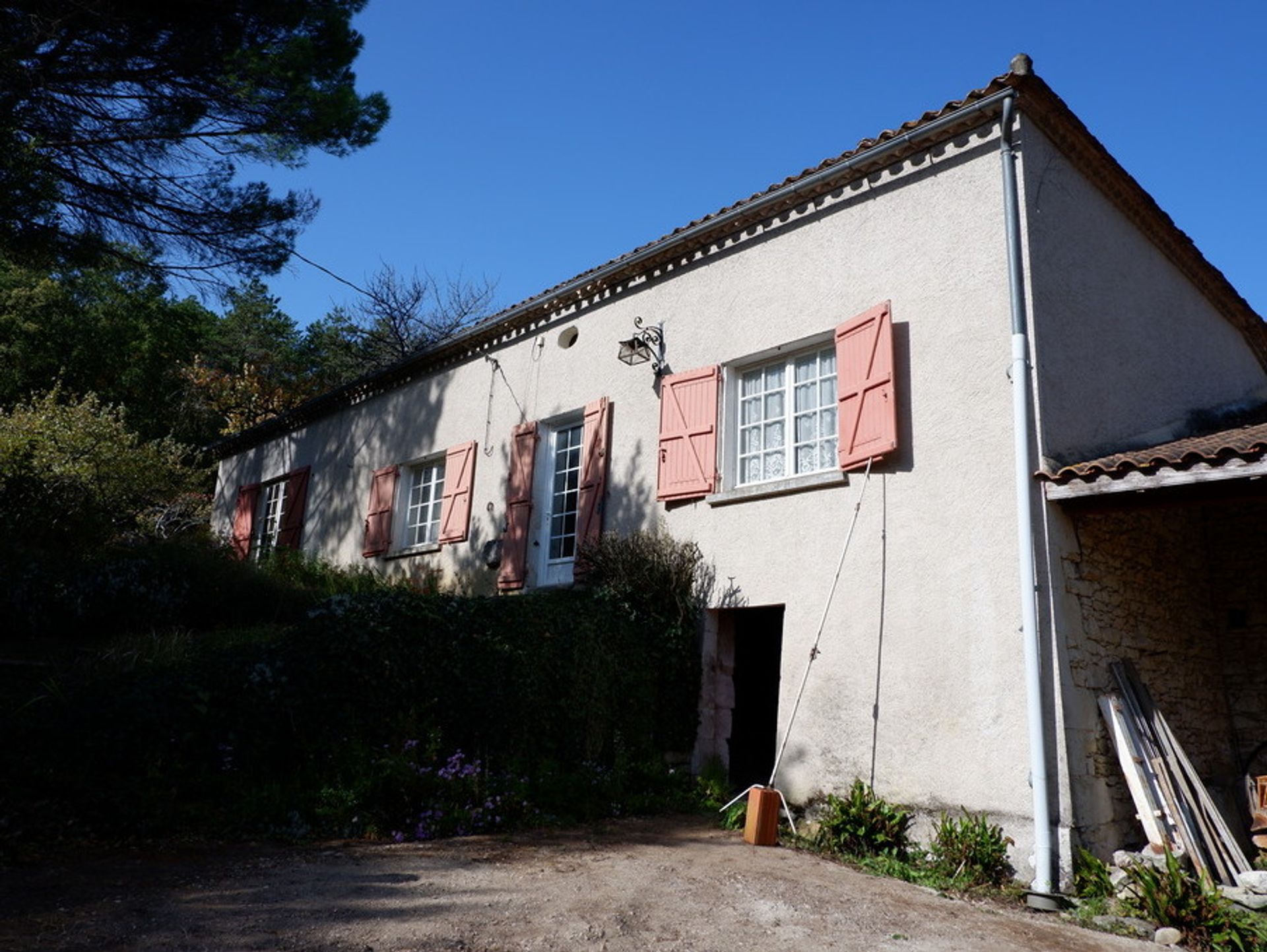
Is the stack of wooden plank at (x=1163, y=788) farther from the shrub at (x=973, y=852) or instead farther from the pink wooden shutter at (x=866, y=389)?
the pink wooden shutter at (x=866, y=389)

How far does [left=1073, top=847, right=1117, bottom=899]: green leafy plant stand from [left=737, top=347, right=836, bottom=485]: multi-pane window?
3.23 metres

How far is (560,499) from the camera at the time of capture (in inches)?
384

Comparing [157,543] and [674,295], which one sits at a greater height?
[674,295]

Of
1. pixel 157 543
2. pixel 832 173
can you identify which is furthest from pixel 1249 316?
pixel 157 543

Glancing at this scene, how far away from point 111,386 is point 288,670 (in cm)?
1693

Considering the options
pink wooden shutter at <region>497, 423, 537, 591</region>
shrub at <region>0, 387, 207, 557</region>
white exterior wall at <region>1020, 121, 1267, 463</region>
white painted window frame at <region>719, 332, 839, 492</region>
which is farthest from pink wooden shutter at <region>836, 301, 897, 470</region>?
shrub at <region>0, 387, 207, 557</region>

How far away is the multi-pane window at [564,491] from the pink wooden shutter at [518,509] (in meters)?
0.26

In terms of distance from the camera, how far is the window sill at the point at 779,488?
6914 millimetres

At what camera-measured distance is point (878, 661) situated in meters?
6.29

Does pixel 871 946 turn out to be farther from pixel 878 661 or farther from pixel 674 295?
pixel 674 295

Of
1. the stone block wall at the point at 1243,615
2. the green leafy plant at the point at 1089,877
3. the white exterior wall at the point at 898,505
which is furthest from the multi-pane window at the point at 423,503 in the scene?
the stone block wall at the point at 1243,615

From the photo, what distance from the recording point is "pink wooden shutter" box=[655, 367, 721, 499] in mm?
7926

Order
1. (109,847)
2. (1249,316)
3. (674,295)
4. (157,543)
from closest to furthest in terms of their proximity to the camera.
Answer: (109,847)
(674,295)
(1249,316)
(157,543)

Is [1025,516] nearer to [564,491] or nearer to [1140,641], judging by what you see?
[1140,641]
